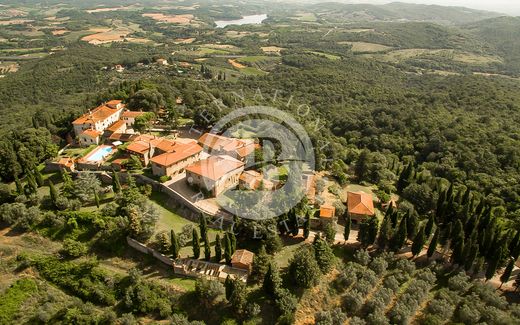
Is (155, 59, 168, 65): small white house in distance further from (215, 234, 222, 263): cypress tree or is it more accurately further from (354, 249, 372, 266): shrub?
(354, 249, 372, 266): shrub

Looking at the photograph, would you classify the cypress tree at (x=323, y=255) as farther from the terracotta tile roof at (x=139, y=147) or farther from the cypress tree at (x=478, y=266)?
the terracotta tile roof at (x=139, y=147)

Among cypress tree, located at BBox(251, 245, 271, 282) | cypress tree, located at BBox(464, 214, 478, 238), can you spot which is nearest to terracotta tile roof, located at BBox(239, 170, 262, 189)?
cypress tree, located at BBox(251, 245, 271, 282)

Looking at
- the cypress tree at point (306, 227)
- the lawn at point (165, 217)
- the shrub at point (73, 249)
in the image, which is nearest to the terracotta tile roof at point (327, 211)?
the cypress tree at point (306, 227)

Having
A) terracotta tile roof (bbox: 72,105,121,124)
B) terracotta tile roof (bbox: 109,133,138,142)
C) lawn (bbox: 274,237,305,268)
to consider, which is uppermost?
terracotta tile roof (bbox: 72,105,121,124)

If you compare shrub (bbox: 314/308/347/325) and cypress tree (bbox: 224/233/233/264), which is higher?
cypress tree (bbox: 224/233/233/264)

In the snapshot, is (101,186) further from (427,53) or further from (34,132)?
(427,53)
